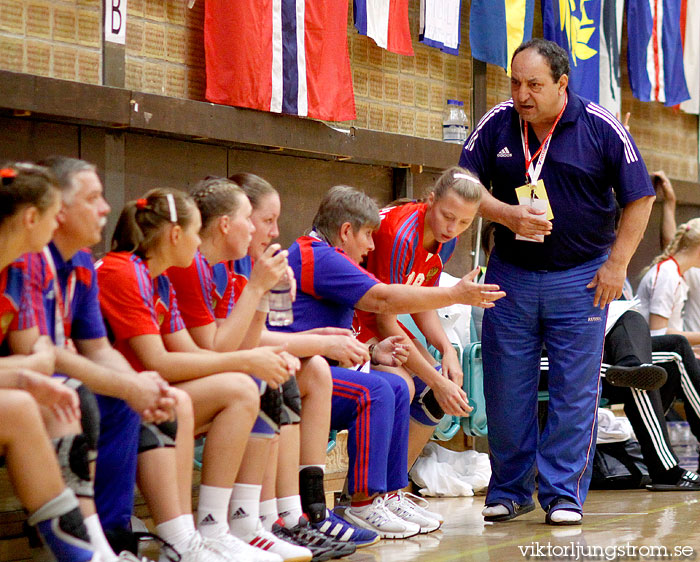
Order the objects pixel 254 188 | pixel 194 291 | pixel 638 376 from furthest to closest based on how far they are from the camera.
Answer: pixel 638 376, pixel 254 188, pixel 194 291

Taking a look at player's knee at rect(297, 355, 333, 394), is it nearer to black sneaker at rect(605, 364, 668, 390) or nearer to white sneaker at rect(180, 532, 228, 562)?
white sneaker at rect(180, 532, 228, 562)

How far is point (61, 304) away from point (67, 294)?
3cm

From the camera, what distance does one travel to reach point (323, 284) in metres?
3.54

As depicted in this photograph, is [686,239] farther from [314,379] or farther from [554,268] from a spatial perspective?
[314,379]

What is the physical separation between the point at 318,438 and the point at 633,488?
7.99 ft

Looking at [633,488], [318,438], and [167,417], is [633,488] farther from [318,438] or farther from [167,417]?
[167,417]

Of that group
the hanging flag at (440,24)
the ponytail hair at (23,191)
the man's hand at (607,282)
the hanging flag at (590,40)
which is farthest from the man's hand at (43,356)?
the hanging flag at (590,40)

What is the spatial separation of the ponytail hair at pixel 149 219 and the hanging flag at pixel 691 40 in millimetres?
5608

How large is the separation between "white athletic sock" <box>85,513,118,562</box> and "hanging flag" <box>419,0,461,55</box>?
11.7 ft

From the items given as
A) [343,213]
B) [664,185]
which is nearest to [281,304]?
[343,213]

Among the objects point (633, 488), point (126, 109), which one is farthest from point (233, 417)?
point (633, 488)

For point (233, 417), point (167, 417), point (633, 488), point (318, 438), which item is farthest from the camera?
point (633, 488)

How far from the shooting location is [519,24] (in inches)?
229

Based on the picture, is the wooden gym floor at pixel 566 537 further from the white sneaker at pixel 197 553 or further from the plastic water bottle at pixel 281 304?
the plastic water bottle at pixel 281 304
